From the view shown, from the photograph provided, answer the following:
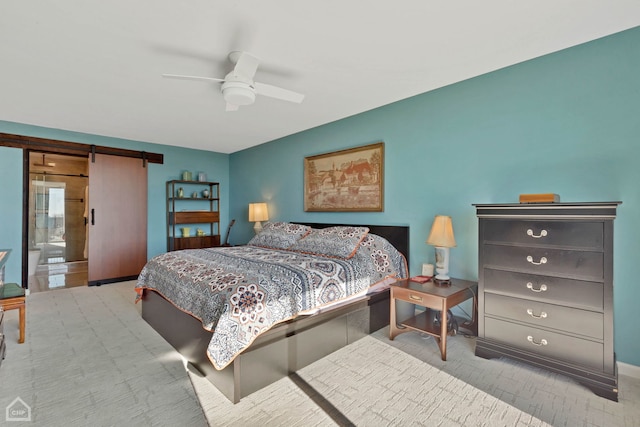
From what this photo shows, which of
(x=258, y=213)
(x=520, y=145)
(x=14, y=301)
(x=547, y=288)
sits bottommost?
(x=14, y=301)

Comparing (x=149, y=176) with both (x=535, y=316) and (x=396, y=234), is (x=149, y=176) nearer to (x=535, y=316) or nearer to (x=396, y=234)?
(x=396, y=234)

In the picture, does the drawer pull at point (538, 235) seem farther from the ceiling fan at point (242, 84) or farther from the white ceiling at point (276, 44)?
the ceiling fan at point (242, 84)

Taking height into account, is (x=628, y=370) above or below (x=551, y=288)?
below

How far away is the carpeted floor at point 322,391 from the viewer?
171 centimetres

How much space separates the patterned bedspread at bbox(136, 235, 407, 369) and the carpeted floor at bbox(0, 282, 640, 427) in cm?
41

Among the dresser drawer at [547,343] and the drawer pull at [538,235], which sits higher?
the drawer pull at [538,235]

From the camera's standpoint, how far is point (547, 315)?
6.92ft

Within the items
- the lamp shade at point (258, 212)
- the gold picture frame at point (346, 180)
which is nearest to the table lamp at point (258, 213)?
the lamp shade at point (258, 212)

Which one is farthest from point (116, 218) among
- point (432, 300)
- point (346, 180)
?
point (432, 300)

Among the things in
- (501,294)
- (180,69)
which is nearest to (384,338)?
(501,294)

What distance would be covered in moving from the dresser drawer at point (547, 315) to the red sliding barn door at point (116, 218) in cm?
540

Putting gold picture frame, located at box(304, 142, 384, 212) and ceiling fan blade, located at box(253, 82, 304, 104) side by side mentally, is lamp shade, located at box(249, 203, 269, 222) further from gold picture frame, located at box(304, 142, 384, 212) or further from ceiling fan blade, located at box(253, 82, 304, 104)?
ceiling fan blade, located at box(253, 82, 304, 104)

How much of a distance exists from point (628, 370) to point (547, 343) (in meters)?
0.66

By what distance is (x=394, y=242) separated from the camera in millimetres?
3504
